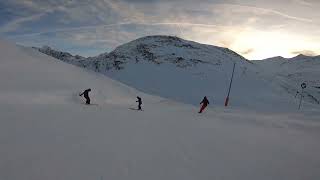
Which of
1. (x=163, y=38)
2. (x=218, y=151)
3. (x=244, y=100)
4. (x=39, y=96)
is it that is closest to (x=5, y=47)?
(x=39, y=96)

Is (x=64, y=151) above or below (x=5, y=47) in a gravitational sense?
below

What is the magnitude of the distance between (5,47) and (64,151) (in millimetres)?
28030

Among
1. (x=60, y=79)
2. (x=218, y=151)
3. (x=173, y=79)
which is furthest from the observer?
(x=173, y=79)

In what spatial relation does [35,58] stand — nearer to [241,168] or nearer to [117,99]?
[117,99]

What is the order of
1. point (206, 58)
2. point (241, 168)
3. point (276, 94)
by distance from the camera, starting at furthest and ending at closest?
point (206, 58), point (276, 94), point (241, 168)

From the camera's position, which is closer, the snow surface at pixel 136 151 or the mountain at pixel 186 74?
the snow surface at pixel 136 151

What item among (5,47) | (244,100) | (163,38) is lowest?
(244,100)

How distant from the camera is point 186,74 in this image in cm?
9556

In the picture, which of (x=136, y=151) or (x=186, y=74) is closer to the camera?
(x=136, y=151)

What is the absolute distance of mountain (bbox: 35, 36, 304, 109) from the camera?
81188 millimetres

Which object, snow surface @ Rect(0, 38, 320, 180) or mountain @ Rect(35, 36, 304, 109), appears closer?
snow surface @ Rect(0, 38, 320, 180)

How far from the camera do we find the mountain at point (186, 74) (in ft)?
266

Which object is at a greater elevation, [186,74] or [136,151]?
[186,74]

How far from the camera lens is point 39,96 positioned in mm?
24328
